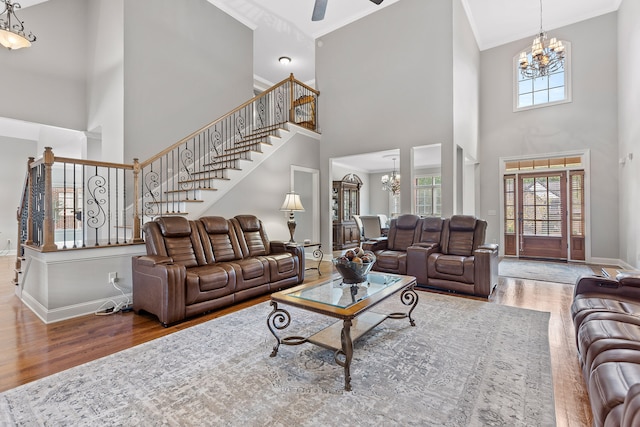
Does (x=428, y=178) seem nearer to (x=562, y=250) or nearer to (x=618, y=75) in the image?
(x=562, y=250)

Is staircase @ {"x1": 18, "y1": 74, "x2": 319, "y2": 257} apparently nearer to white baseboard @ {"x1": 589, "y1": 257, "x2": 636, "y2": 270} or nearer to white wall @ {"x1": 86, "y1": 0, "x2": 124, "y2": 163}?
white wall @ {"x1": 86, "y1": 0, "x2": 124, "y2": 163}

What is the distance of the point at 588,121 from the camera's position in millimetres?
6277

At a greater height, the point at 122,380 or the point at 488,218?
the point at 488,218

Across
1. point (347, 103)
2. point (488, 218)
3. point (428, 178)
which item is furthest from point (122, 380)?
point (428, 178)

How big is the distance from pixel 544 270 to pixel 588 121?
3.34 m

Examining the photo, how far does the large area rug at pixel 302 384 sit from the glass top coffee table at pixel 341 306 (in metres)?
0.13

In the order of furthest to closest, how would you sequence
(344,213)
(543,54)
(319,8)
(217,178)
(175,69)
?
1. (344,213)
2. (175,69)
3. (543,54)
4. (217,178)
5. (319,8)

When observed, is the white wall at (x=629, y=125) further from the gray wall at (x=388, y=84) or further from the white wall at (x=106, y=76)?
the white wall at (x=106, y=76)

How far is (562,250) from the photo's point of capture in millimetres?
6688

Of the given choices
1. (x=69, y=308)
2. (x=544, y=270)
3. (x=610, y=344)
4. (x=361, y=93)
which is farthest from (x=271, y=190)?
(x=544, y=270)

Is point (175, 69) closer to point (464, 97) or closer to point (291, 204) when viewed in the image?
point (291, 204)

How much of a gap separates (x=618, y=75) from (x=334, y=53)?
5.77m

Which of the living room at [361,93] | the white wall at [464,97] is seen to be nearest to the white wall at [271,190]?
the living room at [361,93]

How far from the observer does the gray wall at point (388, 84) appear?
557 cm
